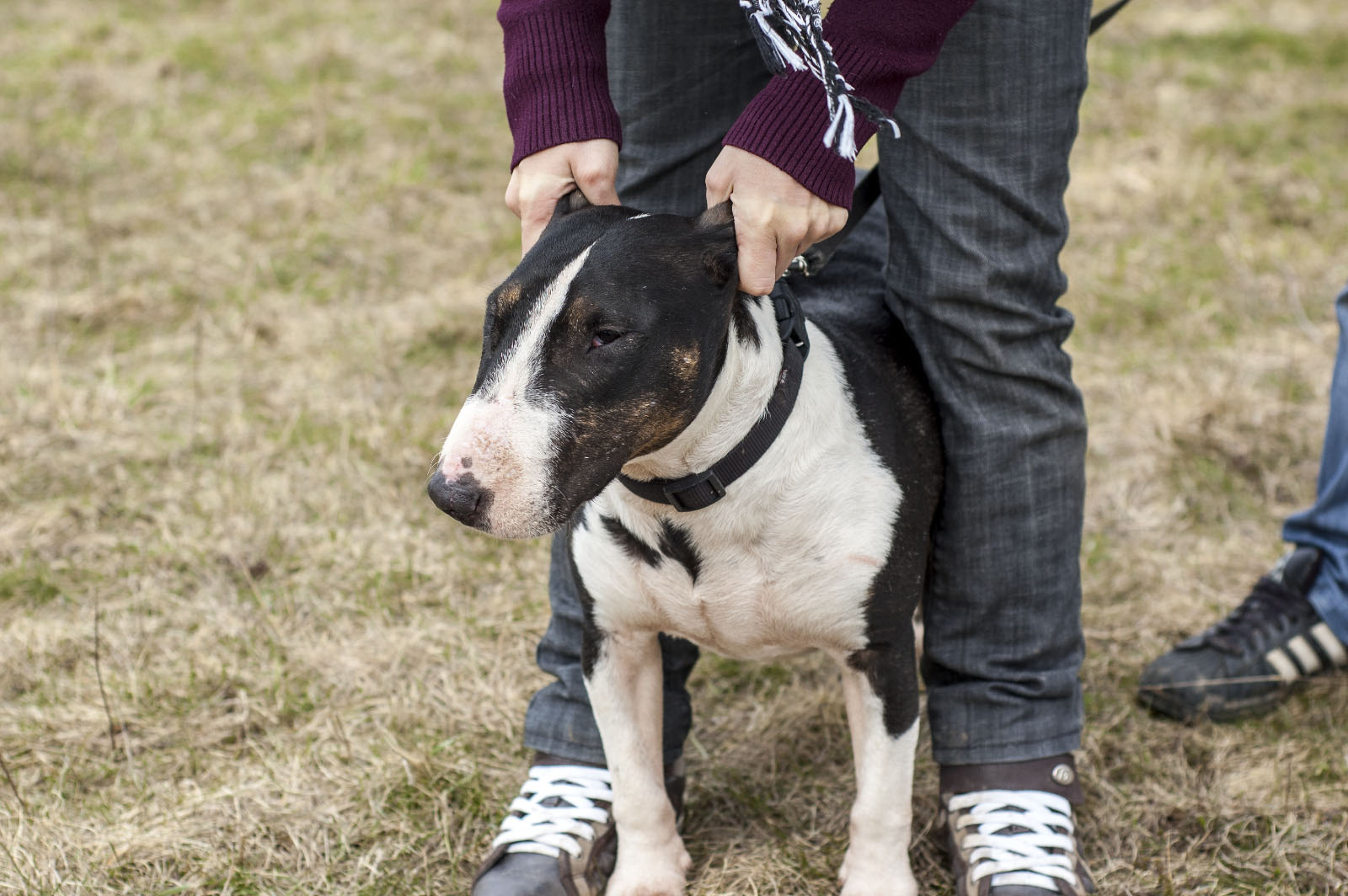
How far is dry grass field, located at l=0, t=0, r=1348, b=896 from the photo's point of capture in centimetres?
242

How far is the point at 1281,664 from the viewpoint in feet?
9.01

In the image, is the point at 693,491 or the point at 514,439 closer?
the point at 514,439

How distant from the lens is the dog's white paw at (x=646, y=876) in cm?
222

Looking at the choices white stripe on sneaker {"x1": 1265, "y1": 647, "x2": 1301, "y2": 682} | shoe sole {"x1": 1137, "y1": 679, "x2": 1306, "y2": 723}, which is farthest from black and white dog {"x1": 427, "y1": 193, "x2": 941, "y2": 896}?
white stripe on sneaker {"x1": 1265, "y1": 647, "x2": 1301, "y2": 682}

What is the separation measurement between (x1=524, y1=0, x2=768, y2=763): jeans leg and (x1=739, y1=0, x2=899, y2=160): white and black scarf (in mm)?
476

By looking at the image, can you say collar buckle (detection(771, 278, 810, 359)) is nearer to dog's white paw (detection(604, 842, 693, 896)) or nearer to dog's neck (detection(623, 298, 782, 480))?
dog's neck (detection(623, 298, 782, 480))

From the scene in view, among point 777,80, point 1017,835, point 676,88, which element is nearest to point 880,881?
point 1017,835

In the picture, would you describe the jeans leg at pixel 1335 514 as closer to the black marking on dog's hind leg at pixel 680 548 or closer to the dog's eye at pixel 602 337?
the black marking on dog's hind leg at pixel 680 548

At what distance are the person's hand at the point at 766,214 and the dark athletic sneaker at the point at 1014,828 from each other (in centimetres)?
107

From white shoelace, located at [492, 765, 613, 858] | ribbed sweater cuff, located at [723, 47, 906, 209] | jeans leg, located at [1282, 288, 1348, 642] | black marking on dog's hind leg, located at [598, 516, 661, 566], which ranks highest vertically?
ribbed sweater cuff, located at [723, 47, 906, 209]

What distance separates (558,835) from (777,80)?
52.8 inches

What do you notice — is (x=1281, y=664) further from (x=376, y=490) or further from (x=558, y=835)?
(x=376, y=490)

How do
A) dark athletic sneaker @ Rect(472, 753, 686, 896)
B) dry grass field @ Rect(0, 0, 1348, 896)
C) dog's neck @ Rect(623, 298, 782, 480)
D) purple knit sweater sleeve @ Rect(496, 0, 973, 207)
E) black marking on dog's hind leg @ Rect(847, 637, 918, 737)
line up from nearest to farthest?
1. purple knit sweater sleeve @ Rect(496, 0, 973, 207)
2. dog's neck @ Rect(623, 298, 782, 480)
3. black marking on dog's hind leg @ Rect(847, 637, 918, 737)
4. dark athletic sneaker @ Rect(472, 753, 686, 896)
5. dry grass field @ Rect(0, 0, 1348, 896)

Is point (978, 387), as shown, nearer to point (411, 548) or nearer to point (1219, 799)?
point (1219, 799)
